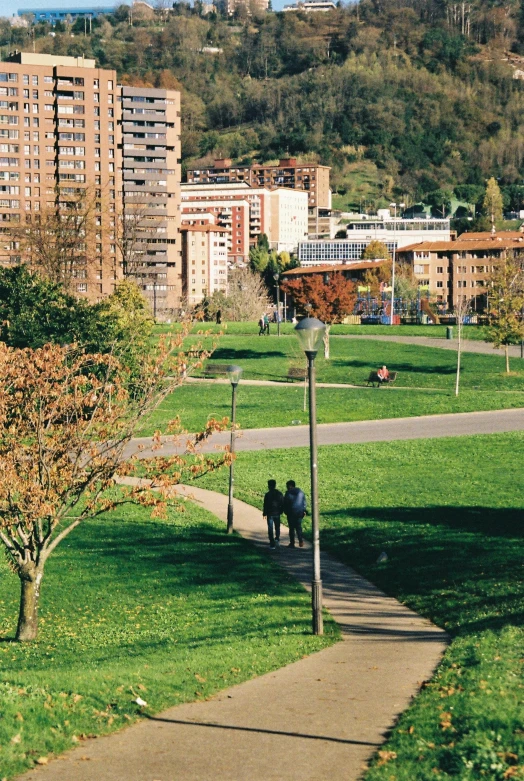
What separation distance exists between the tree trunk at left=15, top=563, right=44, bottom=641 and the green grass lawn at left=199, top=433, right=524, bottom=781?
20.5 feet

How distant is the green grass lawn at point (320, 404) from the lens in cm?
4528

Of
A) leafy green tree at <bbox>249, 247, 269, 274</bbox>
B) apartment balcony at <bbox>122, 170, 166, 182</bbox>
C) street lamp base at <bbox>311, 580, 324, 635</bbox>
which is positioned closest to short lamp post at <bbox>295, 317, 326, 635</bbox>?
street lamp base at <bbox>311, 580, 324, 635</bbox>

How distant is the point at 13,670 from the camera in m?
14.6

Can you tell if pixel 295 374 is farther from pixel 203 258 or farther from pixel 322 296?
pixel 203 258

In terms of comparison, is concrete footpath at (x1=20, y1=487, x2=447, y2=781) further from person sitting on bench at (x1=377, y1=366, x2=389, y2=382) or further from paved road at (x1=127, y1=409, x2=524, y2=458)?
person sitting on bench at (x1=377, y1=366, x2=389, y2=382)

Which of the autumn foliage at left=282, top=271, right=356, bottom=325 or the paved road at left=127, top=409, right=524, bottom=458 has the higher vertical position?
the autumn foliage at left=282, top=271, right=356, bottom=325

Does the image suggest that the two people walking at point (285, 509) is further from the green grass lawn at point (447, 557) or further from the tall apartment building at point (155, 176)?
the tall apartment building at point (155, 176)

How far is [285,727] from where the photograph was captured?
11.3 metres

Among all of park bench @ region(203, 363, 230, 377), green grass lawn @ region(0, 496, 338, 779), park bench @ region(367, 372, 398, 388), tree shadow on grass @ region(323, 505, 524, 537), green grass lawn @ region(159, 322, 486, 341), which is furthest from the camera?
green grass lawn @ region(159, 322, 486, 341)

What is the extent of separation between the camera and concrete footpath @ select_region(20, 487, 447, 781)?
33.1 ft

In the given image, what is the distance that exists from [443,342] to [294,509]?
51.2 m

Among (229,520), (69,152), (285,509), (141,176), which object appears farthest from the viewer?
(141,176)

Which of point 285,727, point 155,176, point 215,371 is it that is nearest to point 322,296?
point 215,371

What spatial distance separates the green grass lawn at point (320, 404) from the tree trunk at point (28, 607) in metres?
24.4
